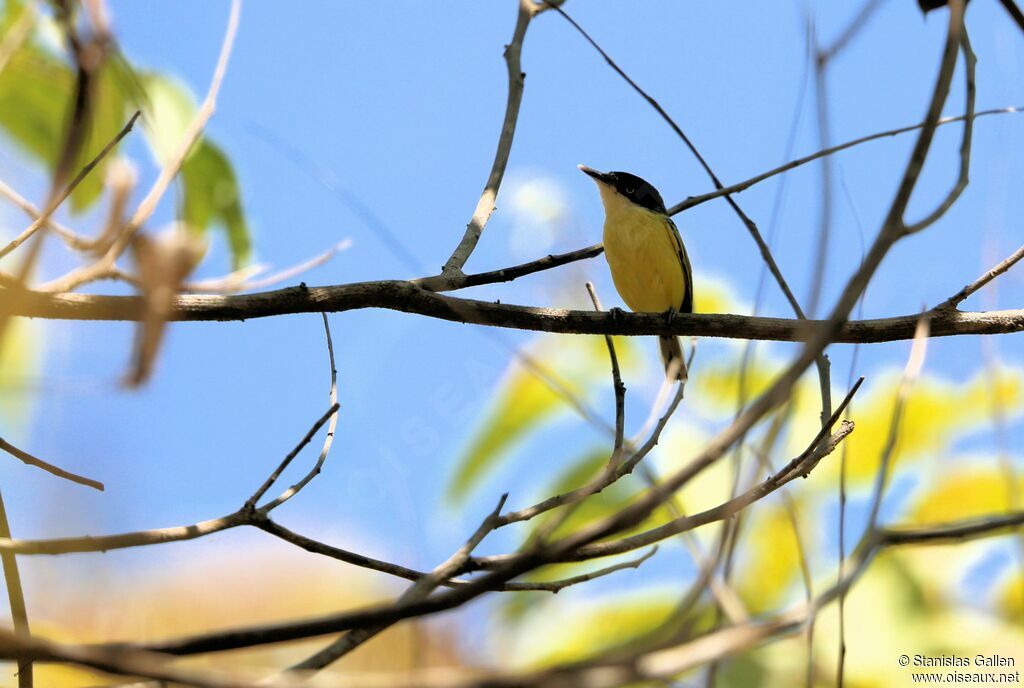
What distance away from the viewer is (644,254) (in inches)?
236

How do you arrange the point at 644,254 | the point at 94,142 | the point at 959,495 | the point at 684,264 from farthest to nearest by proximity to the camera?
the point at 959,495 → the point at 684,264 → the point at 644,254 → the point at 94,142

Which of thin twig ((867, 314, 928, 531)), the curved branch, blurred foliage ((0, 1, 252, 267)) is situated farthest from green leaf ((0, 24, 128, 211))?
thin twig ((867, 314, 928, 531))

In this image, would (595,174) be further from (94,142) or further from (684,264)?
(94,142)

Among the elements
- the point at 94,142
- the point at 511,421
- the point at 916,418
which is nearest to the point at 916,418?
the point at 916,418

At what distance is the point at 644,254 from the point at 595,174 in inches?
36.0

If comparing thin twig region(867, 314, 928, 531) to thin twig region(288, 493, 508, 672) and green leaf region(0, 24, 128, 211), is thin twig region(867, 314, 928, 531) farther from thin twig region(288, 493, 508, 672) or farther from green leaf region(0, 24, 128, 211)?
green leaf region(0, 24, 128, 211)

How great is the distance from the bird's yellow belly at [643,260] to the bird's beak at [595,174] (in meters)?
0.45

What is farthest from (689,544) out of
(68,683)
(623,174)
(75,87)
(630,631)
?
(630,631)

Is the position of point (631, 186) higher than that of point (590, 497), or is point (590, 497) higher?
point (631, 186)

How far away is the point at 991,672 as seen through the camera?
16.7 feet

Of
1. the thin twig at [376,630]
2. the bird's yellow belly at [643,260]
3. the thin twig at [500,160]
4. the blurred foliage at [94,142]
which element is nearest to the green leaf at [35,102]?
the blurred foliage at [94,142]

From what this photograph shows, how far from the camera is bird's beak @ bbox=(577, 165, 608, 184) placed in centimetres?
658

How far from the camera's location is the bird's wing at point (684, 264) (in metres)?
6.31

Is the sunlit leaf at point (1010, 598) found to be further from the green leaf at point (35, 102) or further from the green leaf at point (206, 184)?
the green leaf at point (35, 102)
